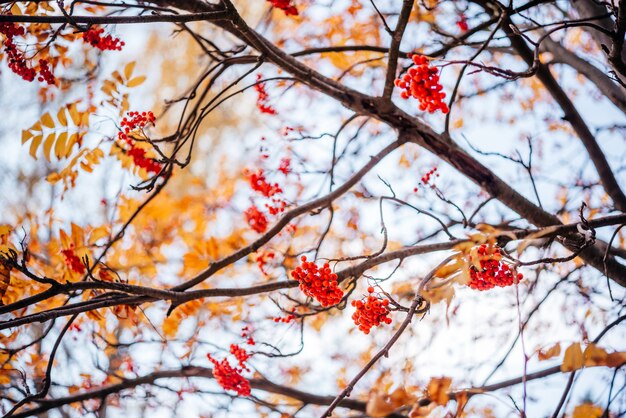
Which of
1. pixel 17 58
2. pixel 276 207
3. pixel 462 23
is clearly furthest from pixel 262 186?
pixel 462 23

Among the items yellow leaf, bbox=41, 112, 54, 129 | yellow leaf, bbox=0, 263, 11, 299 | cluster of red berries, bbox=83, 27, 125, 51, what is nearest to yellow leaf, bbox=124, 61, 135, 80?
cluster of red berries, bbox=83, 27, 125, 51

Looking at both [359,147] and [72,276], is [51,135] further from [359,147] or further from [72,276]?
[359,147]

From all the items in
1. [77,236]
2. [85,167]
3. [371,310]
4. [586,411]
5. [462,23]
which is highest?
[462,23]

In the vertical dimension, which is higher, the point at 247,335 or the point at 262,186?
the point at 262,186

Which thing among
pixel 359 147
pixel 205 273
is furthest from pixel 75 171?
pixel 359 147

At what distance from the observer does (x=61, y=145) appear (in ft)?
8.49

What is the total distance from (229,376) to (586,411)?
205 centimetres

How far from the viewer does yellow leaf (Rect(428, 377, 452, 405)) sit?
125 cm

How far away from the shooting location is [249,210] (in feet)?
11.9

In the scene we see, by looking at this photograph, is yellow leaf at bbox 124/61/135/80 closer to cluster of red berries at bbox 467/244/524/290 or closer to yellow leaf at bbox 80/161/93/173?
yellow leaf at bbox 80/161/93/173

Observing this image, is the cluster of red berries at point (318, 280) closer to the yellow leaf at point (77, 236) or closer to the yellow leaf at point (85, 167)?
the yellow leaf at point (85, 167)

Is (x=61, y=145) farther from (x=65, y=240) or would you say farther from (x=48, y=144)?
(x=65, y=240)

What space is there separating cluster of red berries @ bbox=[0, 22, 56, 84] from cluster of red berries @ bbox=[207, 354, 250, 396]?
1.92 meters

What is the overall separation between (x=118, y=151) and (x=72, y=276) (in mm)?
873
